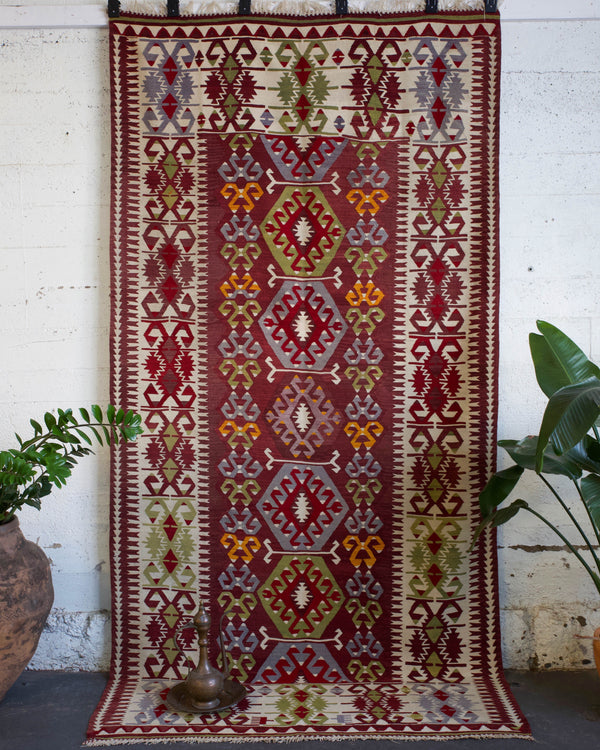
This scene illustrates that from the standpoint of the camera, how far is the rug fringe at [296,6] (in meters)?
2.48

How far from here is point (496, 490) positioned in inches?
91.7

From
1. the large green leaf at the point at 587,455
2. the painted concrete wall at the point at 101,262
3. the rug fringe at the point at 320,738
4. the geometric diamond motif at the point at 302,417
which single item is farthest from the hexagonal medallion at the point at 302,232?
the rug fringe at the point at 320,738

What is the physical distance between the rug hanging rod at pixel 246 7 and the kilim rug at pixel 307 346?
0.03 m

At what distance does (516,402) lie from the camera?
8.51 feet

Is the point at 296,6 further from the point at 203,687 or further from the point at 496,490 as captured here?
the point at 203,687

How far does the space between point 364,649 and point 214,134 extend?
78.4 inches

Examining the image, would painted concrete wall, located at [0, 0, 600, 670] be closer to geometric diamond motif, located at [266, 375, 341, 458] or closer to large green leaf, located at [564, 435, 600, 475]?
large green leaf, located at [564, 435, 600, 475]

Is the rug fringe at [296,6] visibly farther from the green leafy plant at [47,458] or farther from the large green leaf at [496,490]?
the large green leaf at [496,490]

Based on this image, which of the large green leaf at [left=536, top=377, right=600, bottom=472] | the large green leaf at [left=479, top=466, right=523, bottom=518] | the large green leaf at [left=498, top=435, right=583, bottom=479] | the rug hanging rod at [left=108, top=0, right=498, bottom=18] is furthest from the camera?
the rug hanging rod at [left=108, top=0, right=498, bottom=18]

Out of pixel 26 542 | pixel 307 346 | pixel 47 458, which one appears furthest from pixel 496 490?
pixel 26 542

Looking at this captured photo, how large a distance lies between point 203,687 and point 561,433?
1.42 meters

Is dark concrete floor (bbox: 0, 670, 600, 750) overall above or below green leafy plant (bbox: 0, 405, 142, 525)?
below

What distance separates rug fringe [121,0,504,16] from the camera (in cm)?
248

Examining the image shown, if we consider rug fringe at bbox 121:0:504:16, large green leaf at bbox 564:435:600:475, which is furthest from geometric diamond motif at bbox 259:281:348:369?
rug fringe at bbox 121:0:504:16
